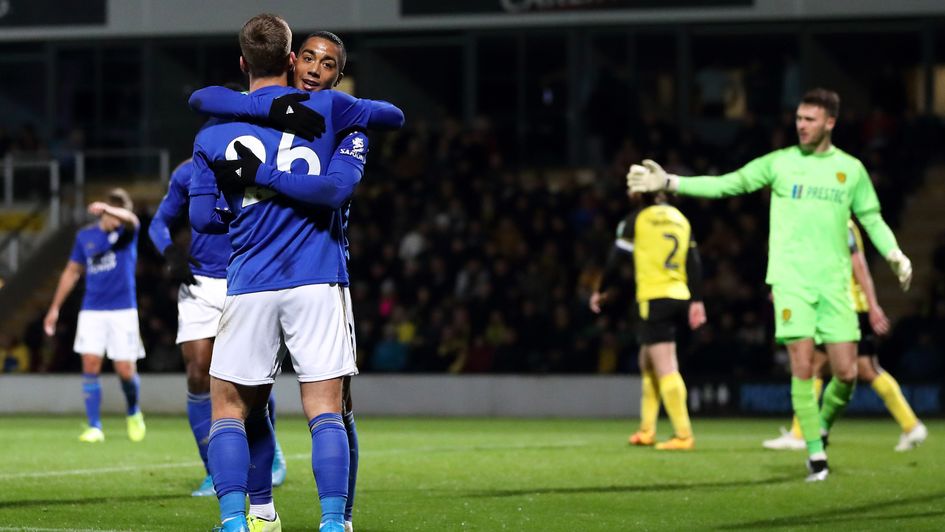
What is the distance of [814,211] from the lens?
32.0 ft

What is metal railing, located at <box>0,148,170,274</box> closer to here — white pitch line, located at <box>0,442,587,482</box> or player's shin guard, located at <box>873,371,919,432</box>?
white pitch line, located at <box>0,442,587,482</box>

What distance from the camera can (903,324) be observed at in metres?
19.4

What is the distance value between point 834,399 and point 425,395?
8.85 meters

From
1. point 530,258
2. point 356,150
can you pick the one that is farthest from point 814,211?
point 530,258

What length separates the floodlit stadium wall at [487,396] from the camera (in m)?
→ 18.3

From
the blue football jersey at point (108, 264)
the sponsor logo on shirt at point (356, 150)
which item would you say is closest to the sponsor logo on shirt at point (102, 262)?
the blue football jersey at point (108, 264)

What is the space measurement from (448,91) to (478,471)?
2065cm

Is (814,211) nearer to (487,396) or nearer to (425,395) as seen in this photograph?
(487,396)

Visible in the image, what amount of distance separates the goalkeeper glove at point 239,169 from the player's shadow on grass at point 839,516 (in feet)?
9.71

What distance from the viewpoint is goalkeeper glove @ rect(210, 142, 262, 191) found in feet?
19.7

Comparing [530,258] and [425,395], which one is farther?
[530,258]

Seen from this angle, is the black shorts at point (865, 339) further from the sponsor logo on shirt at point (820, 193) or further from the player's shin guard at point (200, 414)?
the player's shin guard at point (200, 414)

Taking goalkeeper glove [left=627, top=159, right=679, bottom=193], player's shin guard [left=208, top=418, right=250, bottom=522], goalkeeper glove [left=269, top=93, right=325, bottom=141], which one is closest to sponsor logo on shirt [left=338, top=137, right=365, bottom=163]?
goalkeeper glove [left=269, top=93, right=325, bottom=141]

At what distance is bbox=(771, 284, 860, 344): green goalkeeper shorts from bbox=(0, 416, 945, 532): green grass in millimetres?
907
